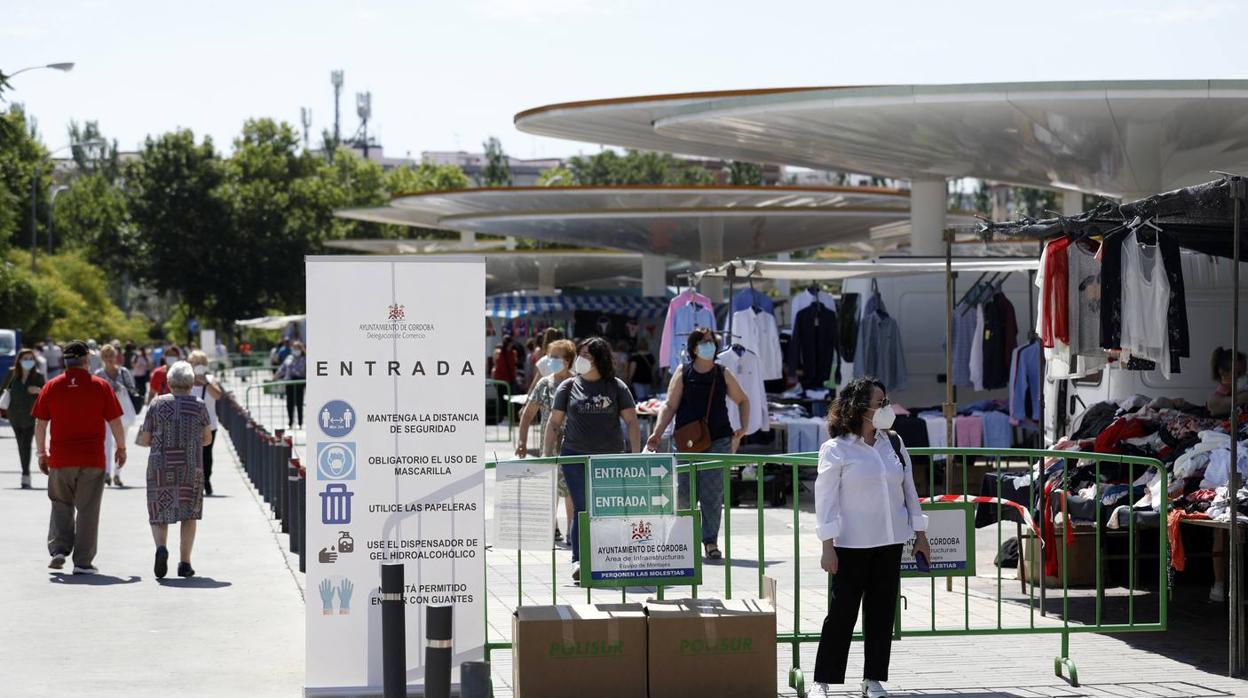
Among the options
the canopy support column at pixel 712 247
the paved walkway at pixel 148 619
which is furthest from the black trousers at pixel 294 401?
the paved walkway at pixel 148 619

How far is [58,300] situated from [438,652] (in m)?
53.3

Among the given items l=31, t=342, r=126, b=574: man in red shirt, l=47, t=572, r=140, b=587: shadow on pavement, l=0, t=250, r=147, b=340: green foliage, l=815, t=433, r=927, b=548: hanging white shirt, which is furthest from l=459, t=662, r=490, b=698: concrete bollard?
l=0, t=250, r=147, b=340: green foliage

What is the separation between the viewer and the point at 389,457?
789 cm

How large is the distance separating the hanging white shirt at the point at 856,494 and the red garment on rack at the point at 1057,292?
11.4 feet

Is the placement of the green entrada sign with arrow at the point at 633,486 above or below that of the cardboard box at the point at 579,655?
above

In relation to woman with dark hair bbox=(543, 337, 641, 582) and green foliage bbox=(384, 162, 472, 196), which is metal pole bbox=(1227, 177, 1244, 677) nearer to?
woman with dark hair bbox=(543, 337, 641, 582)

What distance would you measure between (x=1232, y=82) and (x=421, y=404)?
11902mm

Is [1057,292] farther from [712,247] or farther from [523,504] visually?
[712,247]

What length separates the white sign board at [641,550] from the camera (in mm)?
8164

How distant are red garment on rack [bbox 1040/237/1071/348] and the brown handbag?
2840 millimetres

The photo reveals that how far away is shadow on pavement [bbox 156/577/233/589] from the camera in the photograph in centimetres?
1245

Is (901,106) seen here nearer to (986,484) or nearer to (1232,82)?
(1232,82)

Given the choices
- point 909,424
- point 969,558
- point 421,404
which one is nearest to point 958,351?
point 909,424

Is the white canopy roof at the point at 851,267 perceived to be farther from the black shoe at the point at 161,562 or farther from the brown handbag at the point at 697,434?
the black shoe at the point at 161,562
